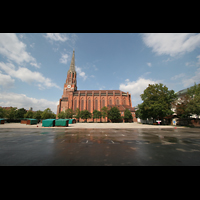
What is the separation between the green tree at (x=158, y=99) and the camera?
29.4 meters

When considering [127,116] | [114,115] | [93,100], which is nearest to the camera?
[114,115]

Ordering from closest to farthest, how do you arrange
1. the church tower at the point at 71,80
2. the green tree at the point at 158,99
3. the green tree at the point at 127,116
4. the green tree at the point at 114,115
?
the green tree at the point at 158,99
the green tree at the point at 114,115
the green tree at the point at 127,116
the church tower at the point at 71,80

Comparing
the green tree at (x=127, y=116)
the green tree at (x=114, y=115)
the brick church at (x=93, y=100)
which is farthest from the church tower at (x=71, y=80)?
the green tree at (x=127, y=116)

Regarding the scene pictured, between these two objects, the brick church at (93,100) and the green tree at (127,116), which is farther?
the brick church at (93,100)

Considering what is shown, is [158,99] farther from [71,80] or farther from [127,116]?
[71,80]

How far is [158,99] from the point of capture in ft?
102

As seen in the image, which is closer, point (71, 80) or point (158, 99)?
point (158, 99)

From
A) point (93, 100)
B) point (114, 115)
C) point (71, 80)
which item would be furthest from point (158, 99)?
point (71, 80)

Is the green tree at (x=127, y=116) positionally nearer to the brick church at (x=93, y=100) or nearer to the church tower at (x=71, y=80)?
the brick church at (x=93, y=100)
